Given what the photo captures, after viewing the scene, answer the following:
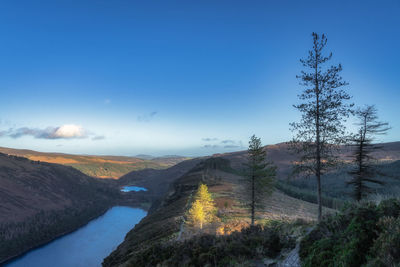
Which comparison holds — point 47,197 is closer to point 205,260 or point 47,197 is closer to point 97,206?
point 97,206

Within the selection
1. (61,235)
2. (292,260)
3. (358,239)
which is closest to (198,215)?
(292,260)

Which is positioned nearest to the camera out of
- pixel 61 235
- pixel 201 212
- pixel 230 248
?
pixel 230 248

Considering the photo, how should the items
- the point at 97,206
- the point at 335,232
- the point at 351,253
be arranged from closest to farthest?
the point at 351,253 → the point at 335,232 → the point at 97,206

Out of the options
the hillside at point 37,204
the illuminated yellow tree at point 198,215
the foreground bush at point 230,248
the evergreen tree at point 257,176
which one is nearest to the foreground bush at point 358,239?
the foreground bush at point 230,248

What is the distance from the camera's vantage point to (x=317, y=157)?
15758 millimetres

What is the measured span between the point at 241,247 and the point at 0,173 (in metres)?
195

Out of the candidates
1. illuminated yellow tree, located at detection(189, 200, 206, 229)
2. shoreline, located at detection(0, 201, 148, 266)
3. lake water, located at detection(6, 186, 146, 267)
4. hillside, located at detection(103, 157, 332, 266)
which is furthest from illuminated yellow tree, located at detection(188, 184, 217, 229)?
shoreline, located at detection(0, 201, 148, 266)

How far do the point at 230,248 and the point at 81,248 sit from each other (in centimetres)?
10917

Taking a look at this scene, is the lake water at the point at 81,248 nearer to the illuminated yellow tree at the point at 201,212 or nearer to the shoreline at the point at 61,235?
the shoreline at the point at 61,235

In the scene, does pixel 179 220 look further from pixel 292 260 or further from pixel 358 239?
pixel 358 239

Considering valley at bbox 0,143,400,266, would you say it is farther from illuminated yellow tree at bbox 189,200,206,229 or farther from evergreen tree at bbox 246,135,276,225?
evergreen tree at bbox 246,135,276,225

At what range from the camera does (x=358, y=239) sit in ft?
19.7

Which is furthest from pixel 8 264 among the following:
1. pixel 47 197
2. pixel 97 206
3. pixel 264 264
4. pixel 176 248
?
pixel 264 264

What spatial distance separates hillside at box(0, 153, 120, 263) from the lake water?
7472 millimetres
